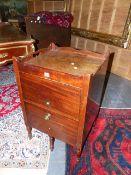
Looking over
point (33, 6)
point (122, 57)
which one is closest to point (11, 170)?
point (122, 57)

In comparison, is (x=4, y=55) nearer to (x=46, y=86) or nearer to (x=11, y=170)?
(x=46, y=86)

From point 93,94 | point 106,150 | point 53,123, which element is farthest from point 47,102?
point 106,150

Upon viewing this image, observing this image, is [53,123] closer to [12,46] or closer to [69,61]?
[69,61]

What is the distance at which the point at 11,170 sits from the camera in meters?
1.34

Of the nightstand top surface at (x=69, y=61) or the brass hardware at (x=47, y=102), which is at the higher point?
the nightstand top surface at (x=69, y=61)

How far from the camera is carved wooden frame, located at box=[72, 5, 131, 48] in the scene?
254 cm

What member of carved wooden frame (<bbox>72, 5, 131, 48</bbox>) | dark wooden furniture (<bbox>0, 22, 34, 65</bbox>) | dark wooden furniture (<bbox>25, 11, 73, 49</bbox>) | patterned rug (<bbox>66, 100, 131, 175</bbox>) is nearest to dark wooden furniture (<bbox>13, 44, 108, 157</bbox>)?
patterned rug (<bbox>66, 100, 131, 175</bbox>)

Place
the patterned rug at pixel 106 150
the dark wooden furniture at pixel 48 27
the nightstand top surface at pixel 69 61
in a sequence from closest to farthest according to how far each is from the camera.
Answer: the nightstand top surface at pixel 69 61, the patterned rug at pixel 106 150, the dark wooden furniture at pixel 48 27

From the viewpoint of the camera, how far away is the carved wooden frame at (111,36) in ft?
8.33

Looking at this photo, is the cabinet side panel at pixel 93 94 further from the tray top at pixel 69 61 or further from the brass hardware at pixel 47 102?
the brass hardware at pixel 47 102

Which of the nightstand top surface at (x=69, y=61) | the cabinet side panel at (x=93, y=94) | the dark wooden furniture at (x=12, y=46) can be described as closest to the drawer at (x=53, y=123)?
the cabinet side panel at (x=93, y=94)

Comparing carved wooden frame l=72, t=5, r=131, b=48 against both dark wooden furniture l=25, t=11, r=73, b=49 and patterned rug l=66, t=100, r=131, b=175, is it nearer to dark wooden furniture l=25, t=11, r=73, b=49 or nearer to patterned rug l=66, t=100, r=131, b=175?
dark wooden furniture l=25, t=11, r=73, b=49

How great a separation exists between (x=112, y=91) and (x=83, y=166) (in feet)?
4.65

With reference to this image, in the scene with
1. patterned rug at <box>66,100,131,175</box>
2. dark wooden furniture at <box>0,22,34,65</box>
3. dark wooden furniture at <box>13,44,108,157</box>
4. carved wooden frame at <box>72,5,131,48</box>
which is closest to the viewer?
dark wooden furniture at <box>13,44,108,157</box>
